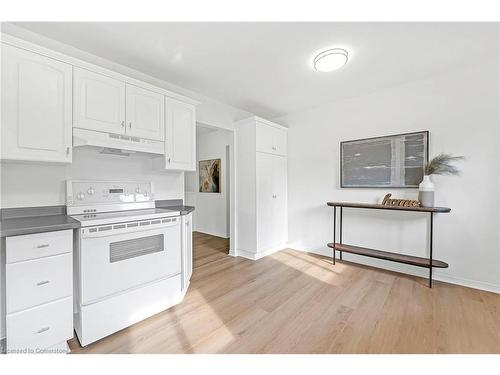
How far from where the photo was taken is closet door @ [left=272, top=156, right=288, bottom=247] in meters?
3.63

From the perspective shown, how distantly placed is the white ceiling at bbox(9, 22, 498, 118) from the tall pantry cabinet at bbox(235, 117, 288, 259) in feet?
2.59

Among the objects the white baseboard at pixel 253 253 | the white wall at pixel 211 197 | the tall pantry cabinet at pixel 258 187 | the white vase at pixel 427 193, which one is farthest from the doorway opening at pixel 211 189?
the white vase at pixel 427 193

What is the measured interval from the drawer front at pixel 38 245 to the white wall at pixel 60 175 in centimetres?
65

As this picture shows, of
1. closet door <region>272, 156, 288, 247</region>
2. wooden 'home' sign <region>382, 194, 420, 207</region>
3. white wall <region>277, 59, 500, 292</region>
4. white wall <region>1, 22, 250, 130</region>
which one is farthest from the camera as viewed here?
closet door <region>272, 156, 288, 247</region>

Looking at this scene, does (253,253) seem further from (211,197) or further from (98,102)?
(98,102)

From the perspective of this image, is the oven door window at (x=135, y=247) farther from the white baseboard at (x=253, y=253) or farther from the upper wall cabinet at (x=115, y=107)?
the white baseboard at (x=253, y=253)

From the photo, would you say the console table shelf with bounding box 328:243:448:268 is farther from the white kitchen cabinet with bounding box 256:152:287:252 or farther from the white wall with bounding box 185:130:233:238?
the white wall with bounding box 185:130:233:238

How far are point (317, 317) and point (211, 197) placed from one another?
3.55 meters

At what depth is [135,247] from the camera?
5.84ft

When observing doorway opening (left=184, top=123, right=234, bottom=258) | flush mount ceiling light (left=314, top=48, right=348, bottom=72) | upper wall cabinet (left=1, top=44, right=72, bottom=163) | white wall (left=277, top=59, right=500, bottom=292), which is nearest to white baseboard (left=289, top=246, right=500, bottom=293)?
white wall (left=277, top=59, right=500, bottom=292)

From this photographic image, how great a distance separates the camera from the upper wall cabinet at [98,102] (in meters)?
1.73

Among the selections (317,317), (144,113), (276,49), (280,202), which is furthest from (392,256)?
(144,113)
